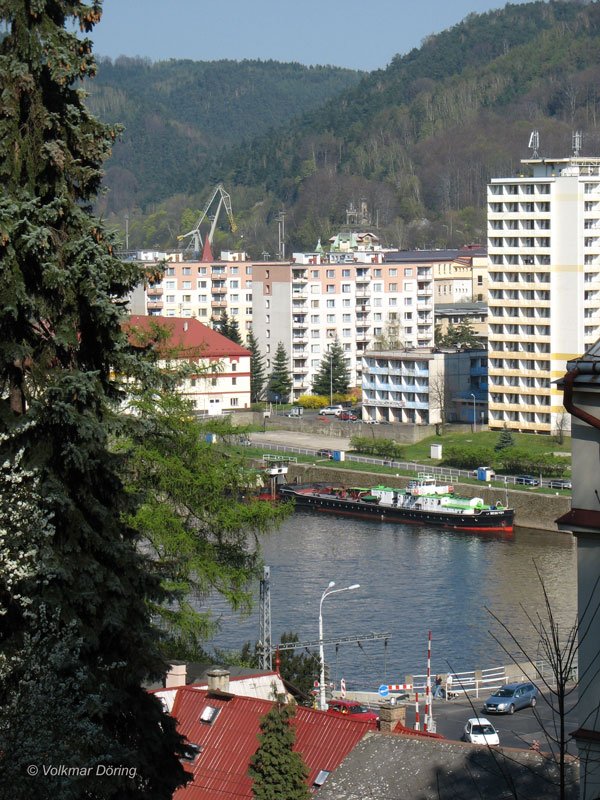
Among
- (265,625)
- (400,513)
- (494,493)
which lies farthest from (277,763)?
(494,493)

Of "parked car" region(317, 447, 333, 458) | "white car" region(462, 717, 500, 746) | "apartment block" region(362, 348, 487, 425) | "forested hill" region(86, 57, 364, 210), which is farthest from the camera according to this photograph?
"forested hill" region(86, 57, 364, 210)

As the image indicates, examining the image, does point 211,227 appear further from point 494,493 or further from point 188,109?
point 188,109

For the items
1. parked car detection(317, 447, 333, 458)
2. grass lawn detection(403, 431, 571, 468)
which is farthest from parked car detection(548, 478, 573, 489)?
parked car detection(317, 447, 333, 458)

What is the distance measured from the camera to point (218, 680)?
32.8 feet

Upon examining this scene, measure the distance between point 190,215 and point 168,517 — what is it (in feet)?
311

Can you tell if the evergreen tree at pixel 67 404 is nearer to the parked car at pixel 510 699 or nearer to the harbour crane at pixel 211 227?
the parked car at pixel 510 699

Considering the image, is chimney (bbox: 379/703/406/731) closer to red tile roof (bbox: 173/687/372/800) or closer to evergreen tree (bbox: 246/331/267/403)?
red tile roof (bbox: 173/687/372/800)

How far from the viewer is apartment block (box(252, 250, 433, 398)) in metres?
43.6

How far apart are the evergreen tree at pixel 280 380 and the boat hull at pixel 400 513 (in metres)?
11.0

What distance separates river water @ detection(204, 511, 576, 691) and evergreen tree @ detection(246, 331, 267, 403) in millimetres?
13799

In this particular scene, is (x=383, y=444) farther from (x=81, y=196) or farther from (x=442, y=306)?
(x=81, y=196)

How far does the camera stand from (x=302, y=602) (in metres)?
19.2

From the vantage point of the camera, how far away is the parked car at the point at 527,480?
28797 mm

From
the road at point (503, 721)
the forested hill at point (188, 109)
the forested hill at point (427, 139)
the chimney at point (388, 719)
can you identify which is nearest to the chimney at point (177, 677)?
the chimney at point (388, 719)
